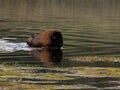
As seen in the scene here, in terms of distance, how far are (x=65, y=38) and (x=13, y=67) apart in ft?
52.9

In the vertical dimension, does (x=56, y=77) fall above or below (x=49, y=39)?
above

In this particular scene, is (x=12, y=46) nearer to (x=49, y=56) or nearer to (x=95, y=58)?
(x=49, y=56)

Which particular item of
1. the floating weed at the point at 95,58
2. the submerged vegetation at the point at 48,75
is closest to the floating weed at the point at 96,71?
the submerged vegetation at the point at 48,75

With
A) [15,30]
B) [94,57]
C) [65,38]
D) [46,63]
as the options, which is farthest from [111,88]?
[15,30]

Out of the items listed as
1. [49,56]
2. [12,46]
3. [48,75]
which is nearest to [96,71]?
[48,75]

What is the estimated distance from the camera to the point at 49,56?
1181 inches

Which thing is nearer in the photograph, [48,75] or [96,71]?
[48,75]

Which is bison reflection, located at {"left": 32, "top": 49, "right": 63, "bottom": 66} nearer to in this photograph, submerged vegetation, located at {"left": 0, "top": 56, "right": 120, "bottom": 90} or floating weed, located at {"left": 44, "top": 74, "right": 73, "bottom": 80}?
submerged vegetation, located at {"left": 0, "top": 56, "right": 120, "bottom": 90}

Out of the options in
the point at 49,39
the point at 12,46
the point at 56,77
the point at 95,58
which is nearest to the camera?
the point at 56,77

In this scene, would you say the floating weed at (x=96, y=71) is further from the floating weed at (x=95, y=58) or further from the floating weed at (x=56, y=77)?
the floating weed at (x=95, y=58)

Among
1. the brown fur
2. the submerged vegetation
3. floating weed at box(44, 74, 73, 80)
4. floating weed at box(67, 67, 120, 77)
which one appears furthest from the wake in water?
floating weed at box(44, 74, 73, 80)

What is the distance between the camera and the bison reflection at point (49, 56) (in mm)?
27606

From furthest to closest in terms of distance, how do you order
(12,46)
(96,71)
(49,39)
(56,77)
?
1. (12,46)
2. (49,39)
3. (96,71)
4. (56,77)

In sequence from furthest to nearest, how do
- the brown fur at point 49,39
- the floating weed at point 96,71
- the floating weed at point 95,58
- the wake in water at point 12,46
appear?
1. the brown fur at point 49,39
2. the wake in water at point 12,46
3. the floating weed at point 95,58
4. the floating weed at point 96,71
